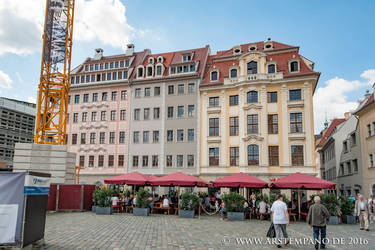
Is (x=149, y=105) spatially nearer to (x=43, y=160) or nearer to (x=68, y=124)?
(x=68, y=124)

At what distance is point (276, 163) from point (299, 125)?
4.67m

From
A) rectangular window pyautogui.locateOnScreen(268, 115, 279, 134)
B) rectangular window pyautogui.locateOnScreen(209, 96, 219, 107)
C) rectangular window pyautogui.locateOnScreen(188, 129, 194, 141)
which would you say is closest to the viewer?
rectangular window pyautogui.locateOnScreen(268, 115, 279, 134)

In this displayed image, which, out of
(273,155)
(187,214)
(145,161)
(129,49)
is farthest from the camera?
(129,49)

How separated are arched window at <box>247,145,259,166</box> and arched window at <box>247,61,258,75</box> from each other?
844 cm

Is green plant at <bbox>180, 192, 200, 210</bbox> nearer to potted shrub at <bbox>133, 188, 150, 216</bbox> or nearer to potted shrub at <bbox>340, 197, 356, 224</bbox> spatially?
potted shrub at <bbox>133, 188, 150, 216</bbox>

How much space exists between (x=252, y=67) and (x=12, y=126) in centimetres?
4466

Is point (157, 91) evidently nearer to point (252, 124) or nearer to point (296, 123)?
point (252, 124)

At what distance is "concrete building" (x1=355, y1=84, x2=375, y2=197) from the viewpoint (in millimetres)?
A: 30719

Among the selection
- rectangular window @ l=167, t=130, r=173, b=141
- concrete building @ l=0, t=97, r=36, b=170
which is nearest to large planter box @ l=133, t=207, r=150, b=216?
rectangular window @ l=167, t=130, r=173, b=141

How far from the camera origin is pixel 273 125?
35188mm

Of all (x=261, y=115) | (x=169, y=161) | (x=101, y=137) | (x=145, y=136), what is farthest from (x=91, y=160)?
(x=261, y=115)

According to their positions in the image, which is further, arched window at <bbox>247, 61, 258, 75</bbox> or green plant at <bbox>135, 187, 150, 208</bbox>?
arched window at <bbox>247, 61, 258, 75</bbox>

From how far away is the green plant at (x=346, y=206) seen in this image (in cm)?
1958

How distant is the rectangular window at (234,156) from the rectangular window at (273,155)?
344 centimetres
